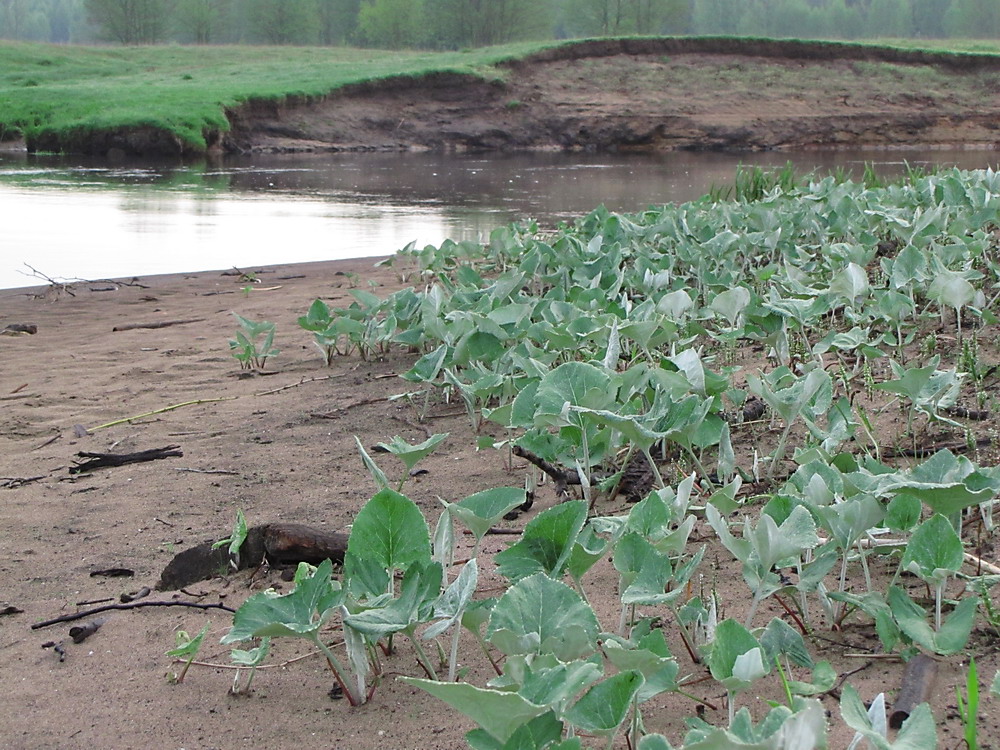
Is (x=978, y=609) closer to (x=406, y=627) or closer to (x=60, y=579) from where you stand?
(x=406, y=627)

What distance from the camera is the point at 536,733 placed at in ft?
3.35

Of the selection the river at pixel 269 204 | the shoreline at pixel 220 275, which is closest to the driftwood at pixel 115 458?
the shoreline at pixel 220 275

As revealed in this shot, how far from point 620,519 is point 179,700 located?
66 centimetres

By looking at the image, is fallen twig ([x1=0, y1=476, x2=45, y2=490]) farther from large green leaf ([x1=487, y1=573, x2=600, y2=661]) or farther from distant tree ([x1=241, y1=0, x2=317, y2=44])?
distant tree ([x1=241, y1=0, x2=317, y2=44])

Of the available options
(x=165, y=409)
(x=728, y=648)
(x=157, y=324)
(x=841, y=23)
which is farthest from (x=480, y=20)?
(x=728, y=648)

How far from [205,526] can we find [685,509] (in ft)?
3.56

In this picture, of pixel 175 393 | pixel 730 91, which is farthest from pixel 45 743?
pixel 730 91

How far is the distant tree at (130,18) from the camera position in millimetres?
59500

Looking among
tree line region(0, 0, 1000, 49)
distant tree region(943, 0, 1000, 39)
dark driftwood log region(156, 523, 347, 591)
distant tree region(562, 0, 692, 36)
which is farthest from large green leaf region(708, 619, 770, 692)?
distant tree region(943, 0, 1000, 39)

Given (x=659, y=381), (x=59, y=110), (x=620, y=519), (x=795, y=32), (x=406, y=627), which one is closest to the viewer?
(x=406, y=627)

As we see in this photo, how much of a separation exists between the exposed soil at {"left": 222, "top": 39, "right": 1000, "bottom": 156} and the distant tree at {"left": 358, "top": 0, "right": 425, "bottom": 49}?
25.7 metres

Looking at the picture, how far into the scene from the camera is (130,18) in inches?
2367

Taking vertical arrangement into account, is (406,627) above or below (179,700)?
above

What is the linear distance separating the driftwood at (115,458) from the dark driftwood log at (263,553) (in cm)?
81
